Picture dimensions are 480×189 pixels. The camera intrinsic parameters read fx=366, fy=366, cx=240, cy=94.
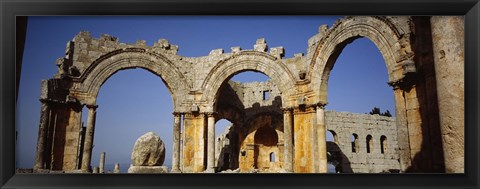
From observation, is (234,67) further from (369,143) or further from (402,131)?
(369,143)

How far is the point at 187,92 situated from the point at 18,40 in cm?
805

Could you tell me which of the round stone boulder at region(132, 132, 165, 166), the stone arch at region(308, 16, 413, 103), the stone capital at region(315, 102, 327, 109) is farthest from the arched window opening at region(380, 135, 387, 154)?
the round stone boulder at region(132, 132, 165, 166)

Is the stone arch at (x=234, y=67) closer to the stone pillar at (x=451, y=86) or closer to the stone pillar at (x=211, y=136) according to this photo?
the stone pillar at (x=211, y=136)

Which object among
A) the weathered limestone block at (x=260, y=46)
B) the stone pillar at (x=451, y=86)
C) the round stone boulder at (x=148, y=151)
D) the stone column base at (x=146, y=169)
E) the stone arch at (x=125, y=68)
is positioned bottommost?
the stone column base at (x=146, y=169)

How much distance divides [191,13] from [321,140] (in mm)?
7640

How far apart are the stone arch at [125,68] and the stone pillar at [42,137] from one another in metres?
1.29

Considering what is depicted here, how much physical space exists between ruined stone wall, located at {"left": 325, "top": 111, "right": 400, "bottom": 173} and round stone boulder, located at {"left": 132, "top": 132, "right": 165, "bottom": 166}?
14357 millimetres

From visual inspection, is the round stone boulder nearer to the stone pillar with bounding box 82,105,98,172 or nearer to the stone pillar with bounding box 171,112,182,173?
the stone pillar with bounding box 82,105,98,172

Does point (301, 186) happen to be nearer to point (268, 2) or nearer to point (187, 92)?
point (268, 2)

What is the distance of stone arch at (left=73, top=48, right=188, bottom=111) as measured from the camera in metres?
13.7

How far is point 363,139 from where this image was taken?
22.5 meters

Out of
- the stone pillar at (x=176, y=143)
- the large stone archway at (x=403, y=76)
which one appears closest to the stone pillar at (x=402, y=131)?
the large stone archway at (x=403, y=76)

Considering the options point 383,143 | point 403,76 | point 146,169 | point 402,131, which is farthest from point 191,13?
point 383,143

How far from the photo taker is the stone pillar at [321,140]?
498 inches
